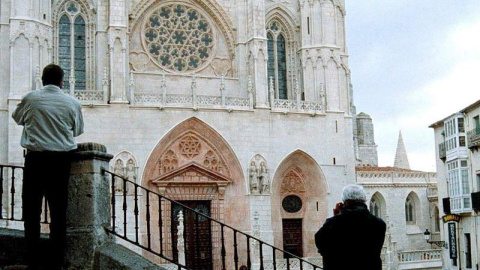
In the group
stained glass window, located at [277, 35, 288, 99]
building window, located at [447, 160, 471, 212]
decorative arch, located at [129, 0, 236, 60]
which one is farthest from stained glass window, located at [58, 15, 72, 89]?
building window, located at [447, 160, 471, 212]

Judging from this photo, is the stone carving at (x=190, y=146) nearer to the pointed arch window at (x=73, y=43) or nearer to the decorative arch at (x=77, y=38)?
the decorative arch at (x=77, y=38)

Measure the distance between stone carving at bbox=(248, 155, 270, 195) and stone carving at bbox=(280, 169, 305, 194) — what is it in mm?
1685

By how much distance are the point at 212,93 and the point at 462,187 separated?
462 inches

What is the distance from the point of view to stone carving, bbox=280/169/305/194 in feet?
87.4

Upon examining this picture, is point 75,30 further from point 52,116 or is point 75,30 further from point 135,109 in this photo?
point 52,116

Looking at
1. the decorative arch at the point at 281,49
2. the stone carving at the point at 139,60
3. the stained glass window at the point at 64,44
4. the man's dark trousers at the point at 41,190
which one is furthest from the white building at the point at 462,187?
the man's dark trousers at the point at 41,190

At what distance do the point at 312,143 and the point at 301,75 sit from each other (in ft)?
10.4

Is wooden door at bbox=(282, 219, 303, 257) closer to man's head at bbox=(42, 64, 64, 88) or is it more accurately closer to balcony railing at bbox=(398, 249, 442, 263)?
balcony railing at bbox=(398, 249, 442, 263)

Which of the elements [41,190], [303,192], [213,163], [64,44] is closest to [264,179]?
[213,163]

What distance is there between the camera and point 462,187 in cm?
2892

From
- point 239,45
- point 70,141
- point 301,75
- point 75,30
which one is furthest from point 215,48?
point 70,141

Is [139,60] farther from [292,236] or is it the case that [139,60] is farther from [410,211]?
[410,211]

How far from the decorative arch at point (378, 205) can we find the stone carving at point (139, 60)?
49.2ft

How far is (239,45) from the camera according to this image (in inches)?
1045
